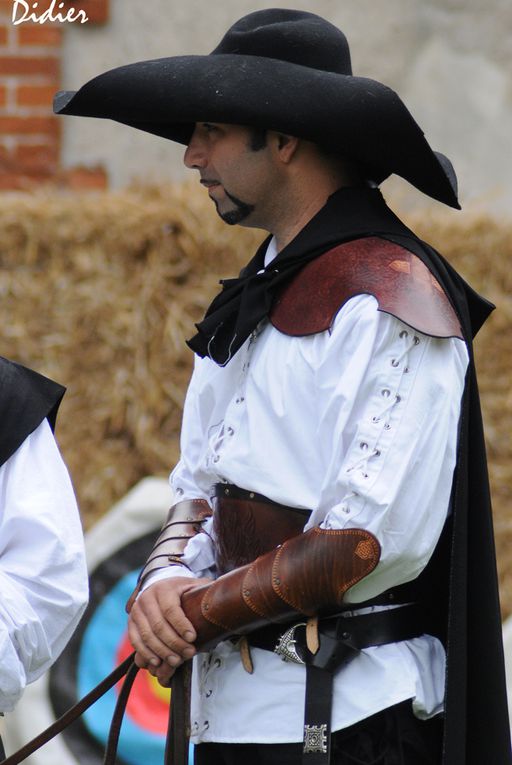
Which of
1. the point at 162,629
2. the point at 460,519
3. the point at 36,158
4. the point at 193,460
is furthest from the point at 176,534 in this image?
the point at 36,158

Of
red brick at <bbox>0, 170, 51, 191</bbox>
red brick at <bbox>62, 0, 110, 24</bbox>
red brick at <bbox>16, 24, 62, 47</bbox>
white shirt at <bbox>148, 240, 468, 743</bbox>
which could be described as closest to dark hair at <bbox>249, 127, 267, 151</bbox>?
white shirt at <bbox>148, 240, 468, 743</bbox>

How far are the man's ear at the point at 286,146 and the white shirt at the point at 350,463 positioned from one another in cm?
30

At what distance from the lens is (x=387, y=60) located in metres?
5.47

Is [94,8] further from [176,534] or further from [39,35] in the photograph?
[176,534]

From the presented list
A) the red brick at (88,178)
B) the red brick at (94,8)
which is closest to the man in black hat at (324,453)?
the red brick at (88,178)

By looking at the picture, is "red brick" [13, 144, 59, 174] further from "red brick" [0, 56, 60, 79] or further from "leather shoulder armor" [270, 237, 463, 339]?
"leather shoulder armor" [270, 237, 463, 339]

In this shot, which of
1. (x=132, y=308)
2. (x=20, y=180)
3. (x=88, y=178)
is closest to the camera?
(x=132, y=308)

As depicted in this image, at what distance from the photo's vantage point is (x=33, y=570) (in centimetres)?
229

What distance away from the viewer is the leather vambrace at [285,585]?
205cm

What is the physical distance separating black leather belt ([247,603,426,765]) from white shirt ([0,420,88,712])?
1.10 feet

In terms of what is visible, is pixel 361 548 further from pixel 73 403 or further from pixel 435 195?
pixel 73 403

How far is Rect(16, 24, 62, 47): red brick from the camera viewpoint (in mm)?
5164

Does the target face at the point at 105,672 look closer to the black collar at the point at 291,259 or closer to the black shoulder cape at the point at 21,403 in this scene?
the black shoulder cape at the point at 21,403

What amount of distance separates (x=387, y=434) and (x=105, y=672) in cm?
227
